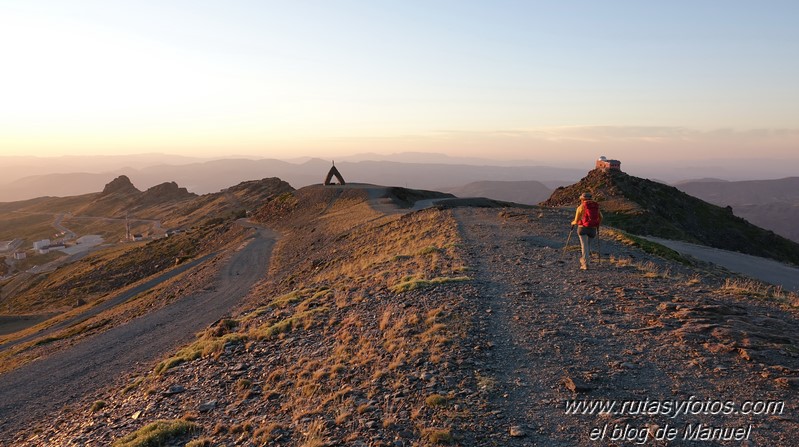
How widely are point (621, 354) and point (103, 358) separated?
22.9 metres

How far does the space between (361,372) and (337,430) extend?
243cm

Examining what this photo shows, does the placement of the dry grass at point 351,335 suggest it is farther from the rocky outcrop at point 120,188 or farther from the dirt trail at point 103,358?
the rocky outcrop at point 120,188

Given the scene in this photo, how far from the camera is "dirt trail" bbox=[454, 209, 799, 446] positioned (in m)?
7.17

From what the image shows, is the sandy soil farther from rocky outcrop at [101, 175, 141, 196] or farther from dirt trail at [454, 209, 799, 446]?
rocky outcrop at [101, 175, 141, 196]

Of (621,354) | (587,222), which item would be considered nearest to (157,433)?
(621,354)

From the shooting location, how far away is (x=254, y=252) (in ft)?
144

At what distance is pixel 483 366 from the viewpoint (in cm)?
965

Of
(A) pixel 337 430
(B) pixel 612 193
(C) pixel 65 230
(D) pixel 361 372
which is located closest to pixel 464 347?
(D) pixel 361 372

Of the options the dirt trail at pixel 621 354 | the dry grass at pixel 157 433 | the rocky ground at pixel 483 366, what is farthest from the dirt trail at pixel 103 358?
the dirt trail at pixel 621 354

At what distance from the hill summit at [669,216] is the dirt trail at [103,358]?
135 ft

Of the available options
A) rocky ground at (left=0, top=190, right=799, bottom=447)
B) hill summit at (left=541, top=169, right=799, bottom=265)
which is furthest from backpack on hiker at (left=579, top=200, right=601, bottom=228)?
hill summit at (left=541, top=169, right=799, bottom=265)

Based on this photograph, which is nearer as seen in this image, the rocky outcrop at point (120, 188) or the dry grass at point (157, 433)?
the dry grass at point (157, 433)

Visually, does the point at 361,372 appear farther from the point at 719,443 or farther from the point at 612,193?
the point at 612,193

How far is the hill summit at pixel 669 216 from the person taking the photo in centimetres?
4950
